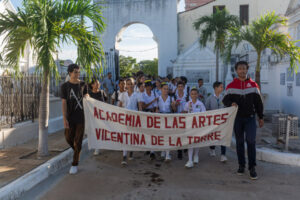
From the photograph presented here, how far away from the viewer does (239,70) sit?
15.9 ft

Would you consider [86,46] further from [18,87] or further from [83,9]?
[18,87]

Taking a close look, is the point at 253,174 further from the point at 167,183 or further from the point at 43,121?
the point at 43,121

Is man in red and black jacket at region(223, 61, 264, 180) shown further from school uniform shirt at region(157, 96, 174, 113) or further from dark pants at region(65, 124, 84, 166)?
dark pants at region(65, 124, 84, 166)

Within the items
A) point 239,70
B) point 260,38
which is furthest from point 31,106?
point 260,38

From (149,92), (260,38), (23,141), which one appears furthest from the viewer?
(260,38)

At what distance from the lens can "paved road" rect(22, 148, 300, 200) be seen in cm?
409

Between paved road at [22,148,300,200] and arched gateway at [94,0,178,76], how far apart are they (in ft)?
58.6

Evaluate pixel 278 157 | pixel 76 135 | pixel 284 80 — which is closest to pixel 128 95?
pixel 76 135

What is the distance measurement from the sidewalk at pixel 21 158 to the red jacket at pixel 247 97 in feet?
12.6

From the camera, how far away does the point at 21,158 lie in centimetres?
566

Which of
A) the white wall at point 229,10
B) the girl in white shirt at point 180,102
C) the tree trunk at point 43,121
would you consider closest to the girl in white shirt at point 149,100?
the girl in white shirt at point 180,102

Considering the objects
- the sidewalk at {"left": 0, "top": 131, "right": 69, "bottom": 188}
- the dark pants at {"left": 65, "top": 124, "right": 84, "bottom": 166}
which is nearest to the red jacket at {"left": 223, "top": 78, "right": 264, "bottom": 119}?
the dark pants at {"left": 65, "top": 124, "right": 84, "bottom": 166}

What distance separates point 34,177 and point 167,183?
2.15m

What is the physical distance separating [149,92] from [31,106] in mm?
3594
